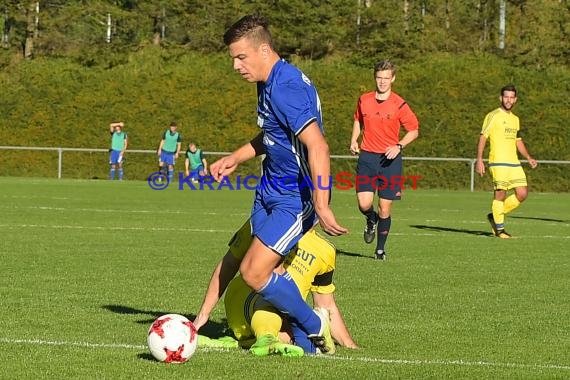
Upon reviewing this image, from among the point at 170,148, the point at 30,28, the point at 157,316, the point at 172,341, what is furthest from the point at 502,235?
the point at 30,28

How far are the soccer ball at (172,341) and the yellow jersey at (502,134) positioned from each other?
37.8 feet

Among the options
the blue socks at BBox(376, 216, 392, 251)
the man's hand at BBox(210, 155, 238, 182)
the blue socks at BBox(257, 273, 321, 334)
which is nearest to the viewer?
the blue socks at BBox(257, 273, 321, 334)

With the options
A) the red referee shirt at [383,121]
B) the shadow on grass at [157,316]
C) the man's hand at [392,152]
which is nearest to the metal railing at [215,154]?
the red referee shirt at [383,121]

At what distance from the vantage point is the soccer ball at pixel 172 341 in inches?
252

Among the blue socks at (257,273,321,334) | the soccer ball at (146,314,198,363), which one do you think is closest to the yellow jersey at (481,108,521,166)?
the blue socks at (257,273,321,334)

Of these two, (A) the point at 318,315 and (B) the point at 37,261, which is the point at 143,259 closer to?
(B) the point at 37,261

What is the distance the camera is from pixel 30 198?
84.6ft

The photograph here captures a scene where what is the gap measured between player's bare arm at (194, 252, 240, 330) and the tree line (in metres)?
35.8

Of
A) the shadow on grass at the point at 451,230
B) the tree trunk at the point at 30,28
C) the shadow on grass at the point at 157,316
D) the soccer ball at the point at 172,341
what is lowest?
the shadow on grass at the point at 157,316

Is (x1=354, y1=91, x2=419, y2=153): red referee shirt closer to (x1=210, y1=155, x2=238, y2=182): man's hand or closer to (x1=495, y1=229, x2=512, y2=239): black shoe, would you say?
(x1=495, y1=229, x2=512, y2=239): black shoe

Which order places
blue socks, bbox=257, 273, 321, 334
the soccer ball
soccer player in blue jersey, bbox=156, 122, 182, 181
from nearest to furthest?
the soccer ball → blue socks, bbox=257, 273, 321, 334 → soccer player in blue jersey, bbox=156, 122, 182, 181

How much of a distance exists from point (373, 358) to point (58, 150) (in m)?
34.9

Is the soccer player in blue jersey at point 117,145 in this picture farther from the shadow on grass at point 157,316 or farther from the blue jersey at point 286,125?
the blue jersey at point 286,125

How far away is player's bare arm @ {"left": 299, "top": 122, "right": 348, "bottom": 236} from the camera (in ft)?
21.2
